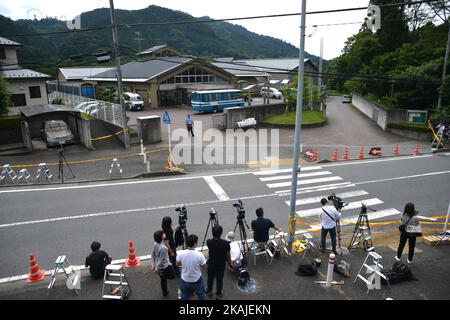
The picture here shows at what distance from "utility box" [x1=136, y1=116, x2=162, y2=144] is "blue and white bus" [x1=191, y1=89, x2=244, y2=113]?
41.1ft

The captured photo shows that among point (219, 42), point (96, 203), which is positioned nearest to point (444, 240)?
point (96, 203)

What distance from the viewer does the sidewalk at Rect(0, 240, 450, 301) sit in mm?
6973

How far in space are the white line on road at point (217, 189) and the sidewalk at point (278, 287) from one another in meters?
5.24

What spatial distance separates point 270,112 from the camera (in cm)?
3228

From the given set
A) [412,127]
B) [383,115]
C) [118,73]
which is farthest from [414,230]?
[383,115]

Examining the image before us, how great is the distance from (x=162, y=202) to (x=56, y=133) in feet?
42.5

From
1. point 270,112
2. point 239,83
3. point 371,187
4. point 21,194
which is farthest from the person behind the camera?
point 239,83

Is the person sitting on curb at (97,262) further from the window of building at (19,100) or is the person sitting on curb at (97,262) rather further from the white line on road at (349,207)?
the window of building at (19,100)

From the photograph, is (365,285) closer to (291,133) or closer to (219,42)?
(291,133)

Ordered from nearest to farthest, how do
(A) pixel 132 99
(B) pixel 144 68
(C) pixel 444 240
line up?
(C) pixel 444 240 < (A) pixel 132 99 < (B) pixel 144 68

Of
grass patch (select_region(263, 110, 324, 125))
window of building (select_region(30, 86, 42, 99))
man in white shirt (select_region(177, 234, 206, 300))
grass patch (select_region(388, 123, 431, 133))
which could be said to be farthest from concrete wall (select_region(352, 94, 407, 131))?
window of building (select_region(30, 86, 42, 99))

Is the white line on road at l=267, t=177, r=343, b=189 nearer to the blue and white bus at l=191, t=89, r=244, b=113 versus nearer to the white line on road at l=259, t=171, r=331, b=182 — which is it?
the white line on road at l=259, t=171, r=331, b=182

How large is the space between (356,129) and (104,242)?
26883mm

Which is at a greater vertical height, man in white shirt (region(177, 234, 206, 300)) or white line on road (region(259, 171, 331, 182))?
man in white shirt (region(177, 234, 206, 300))
